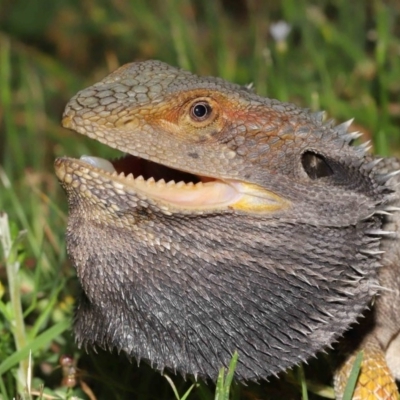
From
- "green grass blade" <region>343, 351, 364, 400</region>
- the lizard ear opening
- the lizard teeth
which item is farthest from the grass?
the lizard ear opening

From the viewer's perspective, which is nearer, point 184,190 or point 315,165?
point 184,190

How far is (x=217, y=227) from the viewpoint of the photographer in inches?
103

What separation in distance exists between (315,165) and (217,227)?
1.30ft

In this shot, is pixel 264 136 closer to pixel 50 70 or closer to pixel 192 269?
pixel 192 269

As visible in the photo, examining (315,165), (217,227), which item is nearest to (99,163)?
(217,227)

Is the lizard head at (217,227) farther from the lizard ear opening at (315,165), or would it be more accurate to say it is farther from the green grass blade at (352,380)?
the green grass blade at (352,380)

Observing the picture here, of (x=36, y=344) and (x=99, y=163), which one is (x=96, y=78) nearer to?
(x=36, y=344)

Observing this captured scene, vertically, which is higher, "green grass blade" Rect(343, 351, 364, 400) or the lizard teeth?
the lizard teeth

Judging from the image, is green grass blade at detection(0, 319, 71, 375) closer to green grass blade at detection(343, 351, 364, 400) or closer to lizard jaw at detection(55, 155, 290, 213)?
lizard jaw at detection(55, 155, 290, 213)

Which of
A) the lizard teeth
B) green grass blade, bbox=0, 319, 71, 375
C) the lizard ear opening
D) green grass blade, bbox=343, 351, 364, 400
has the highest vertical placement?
the lizard ear opening

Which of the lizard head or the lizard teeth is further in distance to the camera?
the lizard teeth

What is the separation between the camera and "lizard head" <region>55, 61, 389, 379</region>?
259 centimetres

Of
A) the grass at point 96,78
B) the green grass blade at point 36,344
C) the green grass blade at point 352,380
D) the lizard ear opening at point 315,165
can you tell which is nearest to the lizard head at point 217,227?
the lizard ear opening at point 315,165

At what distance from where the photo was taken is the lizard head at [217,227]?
2.59 meters
